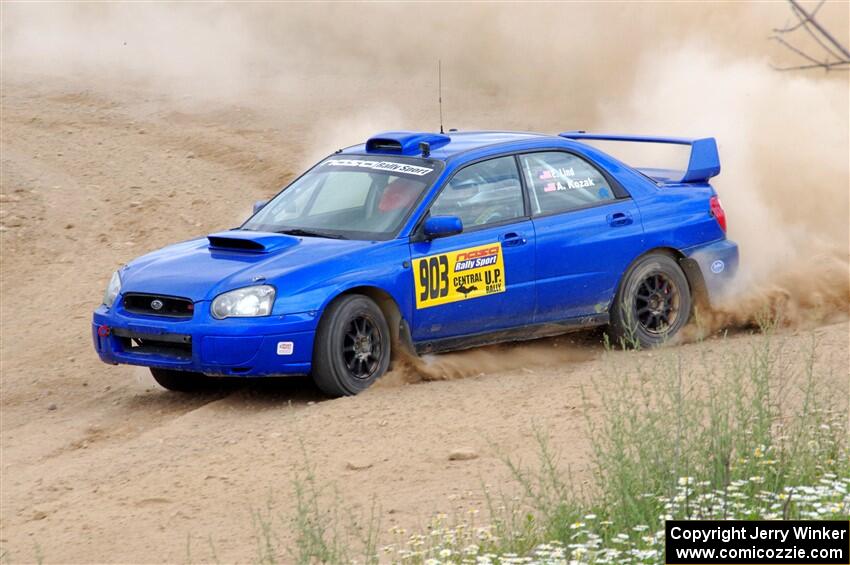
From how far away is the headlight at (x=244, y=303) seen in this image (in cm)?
850

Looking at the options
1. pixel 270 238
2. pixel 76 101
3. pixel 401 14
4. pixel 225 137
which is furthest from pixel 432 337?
pixel 401 14

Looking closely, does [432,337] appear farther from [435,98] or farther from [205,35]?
[205,35]

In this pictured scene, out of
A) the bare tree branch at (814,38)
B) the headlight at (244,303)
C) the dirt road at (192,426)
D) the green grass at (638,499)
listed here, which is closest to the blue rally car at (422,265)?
the headlight at (244,303)

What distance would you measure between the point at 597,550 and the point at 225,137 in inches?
531

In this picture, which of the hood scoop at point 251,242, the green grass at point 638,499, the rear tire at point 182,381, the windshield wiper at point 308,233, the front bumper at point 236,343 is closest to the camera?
the green grass at point 638,499

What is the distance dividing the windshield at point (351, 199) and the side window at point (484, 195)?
16cm

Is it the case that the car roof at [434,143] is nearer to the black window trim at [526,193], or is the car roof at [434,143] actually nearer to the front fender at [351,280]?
the black window trim at [526,193]

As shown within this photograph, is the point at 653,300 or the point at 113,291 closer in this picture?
the point at 113,291

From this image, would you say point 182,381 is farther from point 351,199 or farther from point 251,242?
point 351,199

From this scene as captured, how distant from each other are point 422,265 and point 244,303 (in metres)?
1.17

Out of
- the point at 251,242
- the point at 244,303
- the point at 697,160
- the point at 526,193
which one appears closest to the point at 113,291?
the point at 251,242

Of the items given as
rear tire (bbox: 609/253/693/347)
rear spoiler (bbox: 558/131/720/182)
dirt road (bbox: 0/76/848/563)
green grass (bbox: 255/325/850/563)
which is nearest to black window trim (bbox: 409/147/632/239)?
rear tire (bbox: 609/253/693/347)

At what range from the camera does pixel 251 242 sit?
8930 mm

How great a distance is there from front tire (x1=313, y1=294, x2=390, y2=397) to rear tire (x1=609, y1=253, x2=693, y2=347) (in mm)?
1915
